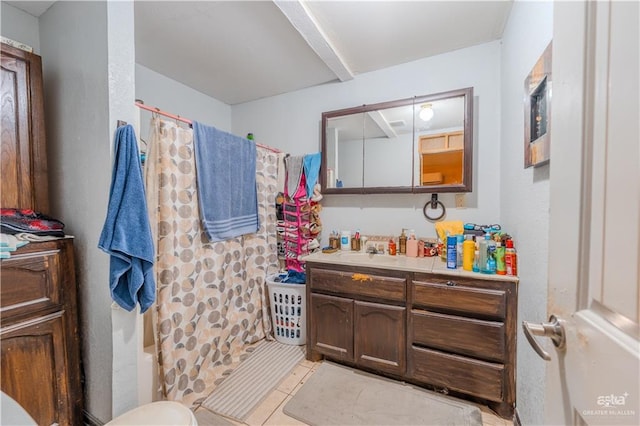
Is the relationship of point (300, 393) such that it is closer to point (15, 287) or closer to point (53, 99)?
point (15, 287)

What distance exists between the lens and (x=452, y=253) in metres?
1.62

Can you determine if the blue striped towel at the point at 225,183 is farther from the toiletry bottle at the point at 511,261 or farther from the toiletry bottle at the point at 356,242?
the toiletry bottle at the point at 511,261

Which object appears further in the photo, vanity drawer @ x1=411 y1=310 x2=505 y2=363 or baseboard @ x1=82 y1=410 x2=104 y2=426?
vanity drawer @ x1=411 y1=310 x2=505 y2=363

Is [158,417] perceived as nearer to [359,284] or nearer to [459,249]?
[359,284]

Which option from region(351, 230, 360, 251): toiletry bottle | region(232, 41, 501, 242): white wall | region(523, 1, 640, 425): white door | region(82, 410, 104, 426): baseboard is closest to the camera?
region(523, 1, 640, 425): white door

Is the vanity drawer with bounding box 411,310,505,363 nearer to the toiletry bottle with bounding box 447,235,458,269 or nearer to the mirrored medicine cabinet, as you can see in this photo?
the toiletry bottle with bounding box 447,235,458,269

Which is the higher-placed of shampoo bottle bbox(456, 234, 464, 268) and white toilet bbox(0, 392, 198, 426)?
shampoo bottle bbox(456, 234, 464, 268)

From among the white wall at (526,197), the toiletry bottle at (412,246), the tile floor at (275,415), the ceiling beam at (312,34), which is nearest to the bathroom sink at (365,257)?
the toiletry bottle at (412,246)

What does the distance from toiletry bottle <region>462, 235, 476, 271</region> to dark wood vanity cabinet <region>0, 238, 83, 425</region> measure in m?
2.15

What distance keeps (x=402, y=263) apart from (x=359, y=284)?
0.33 meters

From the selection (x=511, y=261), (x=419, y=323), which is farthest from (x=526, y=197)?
(x=419, y=323)

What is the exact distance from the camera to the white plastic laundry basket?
219 centimetres

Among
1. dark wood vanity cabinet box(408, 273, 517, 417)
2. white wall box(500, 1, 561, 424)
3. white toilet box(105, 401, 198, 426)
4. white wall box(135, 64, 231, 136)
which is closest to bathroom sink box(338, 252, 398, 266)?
dark wood vanity cabinet box(408, 273, 517, 417)

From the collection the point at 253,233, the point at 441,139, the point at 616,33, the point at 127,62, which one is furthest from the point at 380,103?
the point at 616,33
